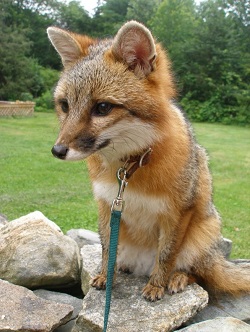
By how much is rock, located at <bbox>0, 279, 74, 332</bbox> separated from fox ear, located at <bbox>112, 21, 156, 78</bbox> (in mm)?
1861

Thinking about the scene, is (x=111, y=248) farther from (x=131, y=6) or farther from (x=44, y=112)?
(x=131, y=6)

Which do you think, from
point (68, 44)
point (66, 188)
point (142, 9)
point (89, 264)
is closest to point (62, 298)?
point (89, 264)

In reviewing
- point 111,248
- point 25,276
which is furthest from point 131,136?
point 25,276

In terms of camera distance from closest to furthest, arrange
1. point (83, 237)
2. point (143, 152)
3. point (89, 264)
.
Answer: point (143, 152), point (89, 264), point (83, 237)

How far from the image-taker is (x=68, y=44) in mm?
3273

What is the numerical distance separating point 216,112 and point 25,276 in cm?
3150

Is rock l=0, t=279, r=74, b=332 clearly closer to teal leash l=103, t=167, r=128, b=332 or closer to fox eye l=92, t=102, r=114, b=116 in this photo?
teal leash l=103, t=167, r=128, b=332

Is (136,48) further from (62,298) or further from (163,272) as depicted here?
(62,298)

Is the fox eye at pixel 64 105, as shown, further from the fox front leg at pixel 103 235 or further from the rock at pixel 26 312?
the rock at pixel 26 312

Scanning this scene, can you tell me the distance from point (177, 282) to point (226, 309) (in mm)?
578

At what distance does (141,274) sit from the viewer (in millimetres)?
3998

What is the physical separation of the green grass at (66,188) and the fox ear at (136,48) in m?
1.61

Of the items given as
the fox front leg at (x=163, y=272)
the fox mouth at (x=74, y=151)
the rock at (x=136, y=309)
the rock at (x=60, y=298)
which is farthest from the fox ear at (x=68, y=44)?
the rock at (x=60, y=298)

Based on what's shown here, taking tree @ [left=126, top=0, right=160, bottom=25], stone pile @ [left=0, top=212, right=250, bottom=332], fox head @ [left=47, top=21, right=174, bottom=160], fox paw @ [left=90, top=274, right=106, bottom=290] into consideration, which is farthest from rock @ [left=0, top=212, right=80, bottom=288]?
tree @ [left=126, top=0, right=160, bottom=25]
